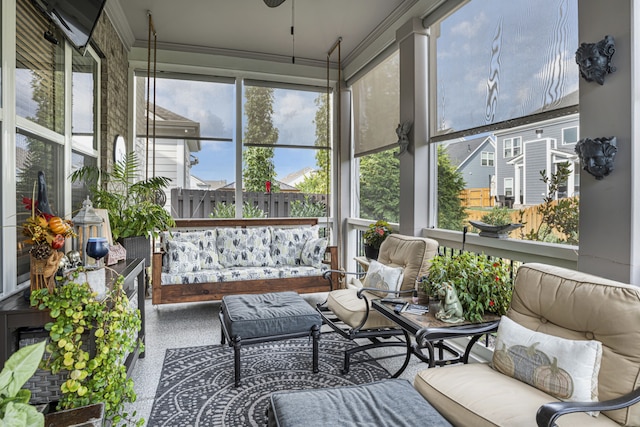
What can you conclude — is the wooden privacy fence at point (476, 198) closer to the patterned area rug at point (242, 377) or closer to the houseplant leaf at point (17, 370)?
the patterned area rug at point (242, 377)

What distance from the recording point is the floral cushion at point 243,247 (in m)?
4.72

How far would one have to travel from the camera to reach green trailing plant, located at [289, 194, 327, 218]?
5719mm

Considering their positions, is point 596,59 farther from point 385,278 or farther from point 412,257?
point 385,278

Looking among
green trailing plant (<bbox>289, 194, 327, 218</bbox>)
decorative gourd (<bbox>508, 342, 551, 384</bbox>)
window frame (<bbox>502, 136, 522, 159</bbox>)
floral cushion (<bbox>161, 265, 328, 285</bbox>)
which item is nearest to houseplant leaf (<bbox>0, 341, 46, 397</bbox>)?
decorative gourd (<bbox>508, 342, 551, 384</bbox>)

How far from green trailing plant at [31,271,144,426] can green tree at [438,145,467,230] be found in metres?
2.77

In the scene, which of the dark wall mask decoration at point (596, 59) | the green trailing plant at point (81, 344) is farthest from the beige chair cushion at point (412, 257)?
the green trailing plant at point (81, 344)

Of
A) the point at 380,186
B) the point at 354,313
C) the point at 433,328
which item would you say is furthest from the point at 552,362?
the point at 380,186

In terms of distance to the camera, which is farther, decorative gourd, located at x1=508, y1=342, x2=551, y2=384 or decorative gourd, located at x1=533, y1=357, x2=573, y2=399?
decorative gourd, located at x1=508, y1=342, x2=551, y2=384

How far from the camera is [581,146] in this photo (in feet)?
6.79

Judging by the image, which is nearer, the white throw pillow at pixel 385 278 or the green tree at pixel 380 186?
the white throw pillow at pixel 385 278

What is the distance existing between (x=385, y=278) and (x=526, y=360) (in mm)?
1522

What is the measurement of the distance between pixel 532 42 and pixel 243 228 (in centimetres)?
371

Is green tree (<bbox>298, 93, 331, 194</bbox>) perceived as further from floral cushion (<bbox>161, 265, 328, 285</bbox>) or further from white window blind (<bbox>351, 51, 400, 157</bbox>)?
floral cushion (<bbox>161, 265, 328, 285</bbox>)

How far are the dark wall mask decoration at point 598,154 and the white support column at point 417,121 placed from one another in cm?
180
